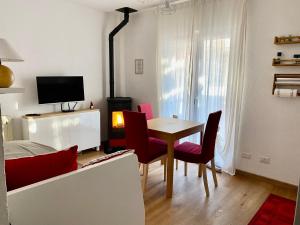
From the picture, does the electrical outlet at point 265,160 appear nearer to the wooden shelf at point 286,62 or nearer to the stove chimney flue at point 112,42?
the wooden shelf at point 286,62

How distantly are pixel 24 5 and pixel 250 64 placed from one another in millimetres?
3347

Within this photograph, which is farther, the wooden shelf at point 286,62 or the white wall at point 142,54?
the white wall at point 142,54

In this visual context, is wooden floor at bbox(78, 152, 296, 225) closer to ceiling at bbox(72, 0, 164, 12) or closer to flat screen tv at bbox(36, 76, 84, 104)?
flat screen tv at bbox(36, 76, 84, 104)

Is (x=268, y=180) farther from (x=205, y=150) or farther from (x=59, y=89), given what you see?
(x=59, y=89)

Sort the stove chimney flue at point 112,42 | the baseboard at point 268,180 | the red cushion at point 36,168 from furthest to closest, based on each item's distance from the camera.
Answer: the stove chimney flue at point 112,42, the baseboard at point 268,180, the red cushion at point 36,168

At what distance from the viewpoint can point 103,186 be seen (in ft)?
4.47

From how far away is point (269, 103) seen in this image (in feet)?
9.83

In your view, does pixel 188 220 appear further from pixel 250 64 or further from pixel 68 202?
pixel 250 64

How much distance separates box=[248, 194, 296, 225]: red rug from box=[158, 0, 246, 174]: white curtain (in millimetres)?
755

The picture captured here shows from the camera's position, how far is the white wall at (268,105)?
2814 millimetres

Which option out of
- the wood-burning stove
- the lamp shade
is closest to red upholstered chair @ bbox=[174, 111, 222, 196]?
the wood-burning stove

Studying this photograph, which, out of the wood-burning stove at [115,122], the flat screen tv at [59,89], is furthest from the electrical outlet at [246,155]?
the flat screen tv at [59,89]

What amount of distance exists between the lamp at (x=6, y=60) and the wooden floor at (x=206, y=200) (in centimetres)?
181

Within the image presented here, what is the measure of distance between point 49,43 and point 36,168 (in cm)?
294
